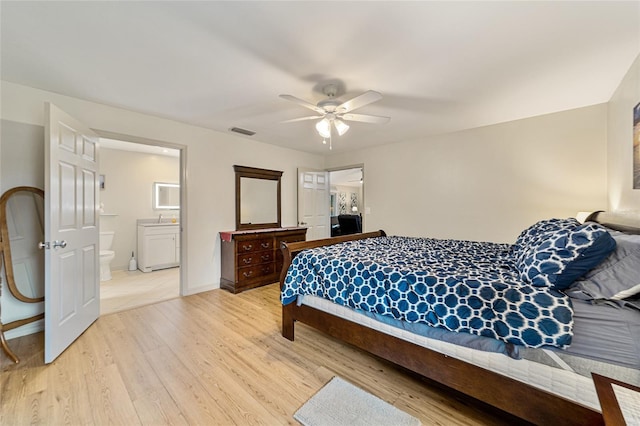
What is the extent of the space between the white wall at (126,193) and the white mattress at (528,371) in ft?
18.0

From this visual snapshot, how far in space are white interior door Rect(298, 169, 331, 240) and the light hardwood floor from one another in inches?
108

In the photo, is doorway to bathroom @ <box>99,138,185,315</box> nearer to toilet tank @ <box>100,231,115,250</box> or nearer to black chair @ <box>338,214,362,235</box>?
toilet tank @ <box>100,231,115,250</box>

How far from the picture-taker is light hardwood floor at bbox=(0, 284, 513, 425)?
4.92ft

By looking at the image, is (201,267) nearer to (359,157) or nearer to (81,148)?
(81,148)

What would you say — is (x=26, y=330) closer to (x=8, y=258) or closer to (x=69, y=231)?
(x=8, y=258)

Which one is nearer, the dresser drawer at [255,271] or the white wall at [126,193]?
the dresser drawer at [255,271]

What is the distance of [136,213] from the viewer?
5.15 m

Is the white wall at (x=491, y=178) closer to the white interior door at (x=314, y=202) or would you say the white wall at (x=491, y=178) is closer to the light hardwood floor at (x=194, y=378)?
the white interior door at (x=314, y=202)

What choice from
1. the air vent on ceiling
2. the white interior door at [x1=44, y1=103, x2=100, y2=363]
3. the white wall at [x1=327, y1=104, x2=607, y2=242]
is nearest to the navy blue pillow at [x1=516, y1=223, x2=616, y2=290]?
the white wall at [x1=327, y1=104, x2=607, y2=242]

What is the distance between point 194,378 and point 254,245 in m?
2.21

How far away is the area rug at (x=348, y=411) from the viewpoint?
1.44 metres

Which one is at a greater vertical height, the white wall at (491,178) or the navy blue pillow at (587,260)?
the white wall at (491,178)

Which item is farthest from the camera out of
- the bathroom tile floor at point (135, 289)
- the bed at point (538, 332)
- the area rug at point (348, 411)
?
the bathroom tile floor at point (135, 289)

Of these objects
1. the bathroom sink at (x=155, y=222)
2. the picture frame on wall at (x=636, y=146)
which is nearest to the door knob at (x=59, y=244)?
the bathroom sink at (x=155, y=222)
